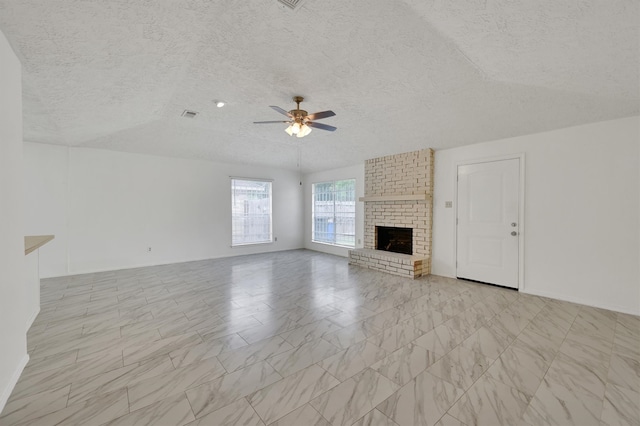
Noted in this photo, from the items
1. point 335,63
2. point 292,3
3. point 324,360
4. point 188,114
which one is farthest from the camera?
point 188,114

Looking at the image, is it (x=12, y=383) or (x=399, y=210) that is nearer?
(x=12, y=383)

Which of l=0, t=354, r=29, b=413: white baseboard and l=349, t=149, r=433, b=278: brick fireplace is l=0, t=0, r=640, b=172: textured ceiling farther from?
l=0, t=354, r=29, b=413: white baseboard

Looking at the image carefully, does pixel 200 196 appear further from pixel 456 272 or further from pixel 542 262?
pixel 542 262

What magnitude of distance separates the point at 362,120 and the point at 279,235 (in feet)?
15.1

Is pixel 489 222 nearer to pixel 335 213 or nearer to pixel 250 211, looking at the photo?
pixel 335 213

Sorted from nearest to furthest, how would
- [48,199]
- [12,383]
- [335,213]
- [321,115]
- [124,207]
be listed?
[12,383] → [321,115] → [48,199] → [124,207] → [335,213]

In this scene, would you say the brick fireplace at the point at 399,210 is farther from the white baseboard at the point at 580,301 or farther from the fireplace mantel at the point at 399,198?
the white baseboard at the point at 580,301

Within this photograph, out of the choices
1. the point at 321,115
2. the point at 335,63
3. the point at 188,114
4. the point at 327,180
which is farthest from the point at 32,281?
the point at 327,180

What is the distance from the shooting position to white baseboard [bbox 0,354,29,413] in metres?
1.67

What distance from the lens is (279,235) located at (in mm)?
7863

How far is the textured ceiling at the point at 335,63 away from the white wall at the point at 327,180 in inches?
90.3

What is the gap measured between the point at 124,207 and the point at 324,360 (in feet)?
18.0

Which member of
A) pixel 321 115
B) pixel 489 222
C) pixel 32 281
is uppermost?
pixel 321 115

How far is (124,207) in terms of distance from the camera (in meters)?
5.50
